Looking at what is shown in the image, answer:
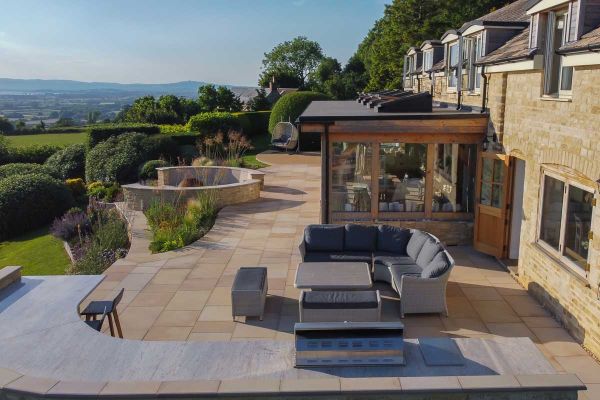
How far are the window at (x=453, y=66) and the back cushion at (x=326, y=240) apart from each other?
7.11 m

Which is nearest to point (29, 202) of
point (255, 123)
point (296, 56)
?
point (255, 123)

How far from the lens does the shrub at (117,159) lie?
71.1 feet

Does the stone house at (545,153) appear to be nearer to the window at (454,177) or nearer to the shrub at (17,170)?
the window at (454,177)

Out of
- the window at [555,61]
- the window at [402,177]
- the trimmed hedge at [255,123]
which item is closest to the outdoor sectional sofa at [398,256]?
the window at [402,177]

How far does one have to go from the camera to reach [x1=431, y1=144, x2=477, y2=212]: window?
1195cm

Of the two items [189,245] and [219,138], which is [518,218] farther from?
[219,138]

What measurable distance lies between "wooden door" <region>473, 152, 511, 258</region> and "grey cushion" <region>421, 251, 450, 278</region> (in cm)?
290

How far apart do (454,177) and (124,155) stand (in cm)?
1478

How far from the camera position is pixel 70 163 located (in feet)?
82.6

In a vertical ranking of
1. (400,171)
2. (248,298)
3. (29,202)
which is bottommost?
(29,202)

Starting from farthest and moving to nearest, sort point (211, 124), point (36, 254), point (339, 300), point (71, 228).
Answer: point (211, 124) → point (71, 228) → point (36, 254) → point (339, 300)

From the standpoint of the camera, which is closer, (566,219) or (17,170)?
(566,219)

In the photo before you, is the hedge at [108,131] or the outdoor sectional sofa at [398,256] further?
the hedge at [108,131]

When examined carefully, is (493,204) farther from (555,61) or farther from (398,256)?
(555,61)
